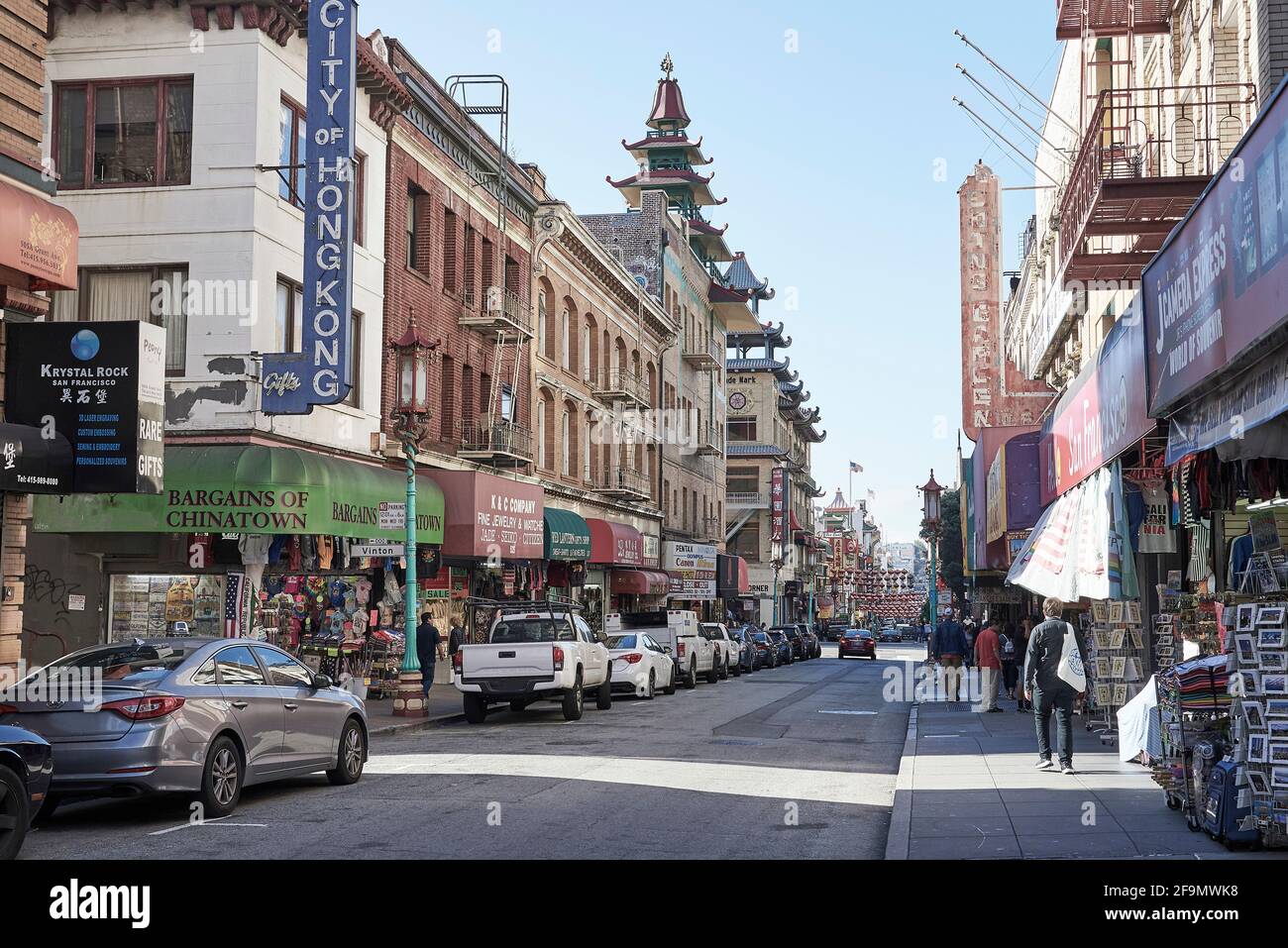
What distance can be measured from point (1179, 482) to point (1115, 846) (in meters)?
5.22

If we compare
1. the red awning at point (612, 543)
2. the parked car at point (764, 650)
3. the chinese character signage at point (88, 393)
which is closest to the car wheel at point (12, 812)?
the chinese character signage at point (88, 393)

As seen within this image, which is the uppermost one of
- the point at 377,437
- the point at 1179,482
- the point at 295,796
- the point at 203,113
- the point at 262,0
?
the point at 262,0

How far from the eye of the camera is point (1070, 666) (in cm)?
1435

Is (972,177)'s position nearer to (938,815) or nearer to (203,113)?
(203,113)

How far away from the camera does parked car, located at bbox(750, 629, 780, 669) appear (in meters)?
50.1

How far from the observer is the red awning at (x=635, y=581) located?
48.8m

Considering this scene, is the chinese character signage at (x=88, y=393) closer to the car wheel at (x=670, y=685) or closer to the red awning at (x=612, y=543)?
the car wheel at (x=670, y=685)

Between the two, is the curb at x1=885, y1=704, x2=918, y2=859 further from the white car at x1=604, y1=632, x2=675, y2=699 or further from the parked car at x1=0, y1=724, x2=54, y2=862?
the white car at x1=604, y1=632, x2=675, y2=699

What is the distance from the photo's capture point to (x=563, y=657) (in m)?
22.3

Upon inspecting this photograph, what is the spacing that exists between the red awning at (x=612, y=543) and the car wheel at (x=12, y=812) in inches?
1239

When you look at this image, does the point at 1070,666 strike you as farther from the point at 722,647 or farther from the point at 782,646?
the point at 782,646

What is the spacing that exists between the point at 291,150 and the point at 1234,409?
1848cm

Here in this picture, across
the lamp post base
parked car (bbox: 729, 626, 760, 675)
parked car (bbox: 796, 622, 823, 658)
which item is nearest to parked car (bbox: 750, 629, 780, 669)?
parked car (bbox: 729, 626, 760, 675)
